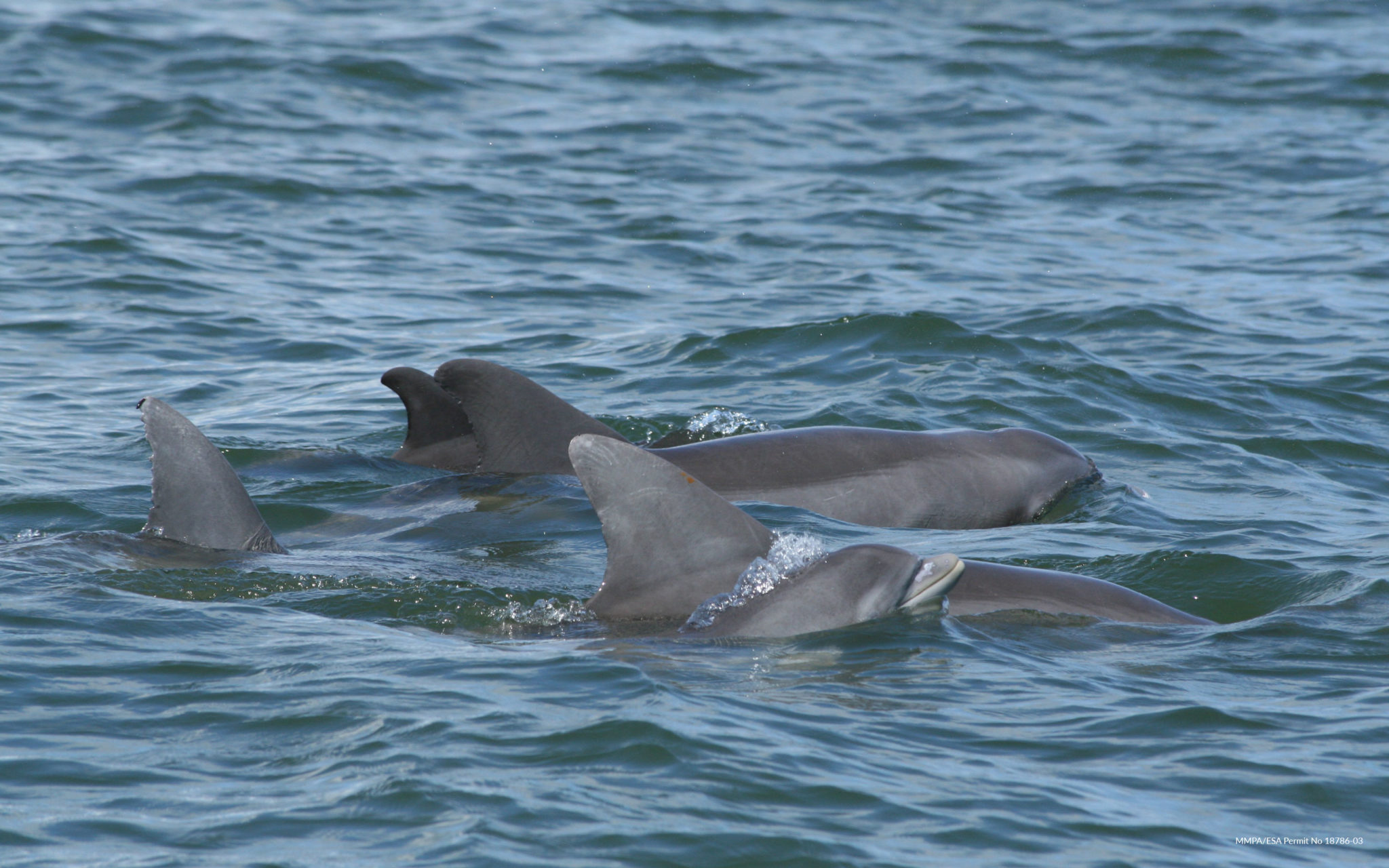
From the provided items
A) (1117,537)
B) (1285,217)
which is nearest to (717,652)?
(1117,537)

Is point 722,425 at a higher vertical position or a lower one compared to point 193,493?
lower

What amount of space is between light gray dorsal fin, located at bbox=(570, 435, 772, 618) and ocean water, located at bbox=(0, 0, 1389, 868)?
26cm

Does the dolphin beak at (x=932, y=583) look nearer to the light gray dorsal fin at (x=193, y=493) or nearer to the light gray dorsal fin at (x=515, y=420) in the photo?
the light gray dorsal fin at (x=193, y=493)

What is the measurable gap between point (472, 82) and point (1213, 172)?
10.2 m

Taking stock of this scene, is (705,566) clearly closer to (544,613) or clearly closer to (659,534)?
(659,534)

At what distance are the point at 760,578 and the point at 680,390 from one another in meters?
6.00

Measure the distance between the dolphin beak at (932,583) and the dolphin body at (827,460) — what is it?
2.80 metres

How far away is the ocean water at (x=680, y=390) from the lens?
211 inches

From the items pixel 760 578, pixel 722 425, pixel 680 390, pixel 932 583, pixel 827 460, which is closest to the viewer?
pixel 932 583

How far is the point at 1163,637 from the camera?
23.6ft

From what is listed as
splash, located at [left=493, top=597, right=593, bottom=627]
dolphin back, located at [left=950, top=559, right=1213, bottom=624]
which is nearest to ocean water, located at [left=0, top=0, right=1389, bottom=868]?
splash, located at [left=493, top=597, right=593, bottom=627]

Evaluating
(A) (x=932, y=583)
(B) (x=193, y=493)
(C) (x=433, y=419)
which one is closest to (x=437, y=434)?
(C) (x=433, y=419)

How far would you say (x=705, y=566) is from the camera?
6.80 meters

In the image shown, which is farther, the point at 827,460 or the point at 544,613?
the point at 827,460
